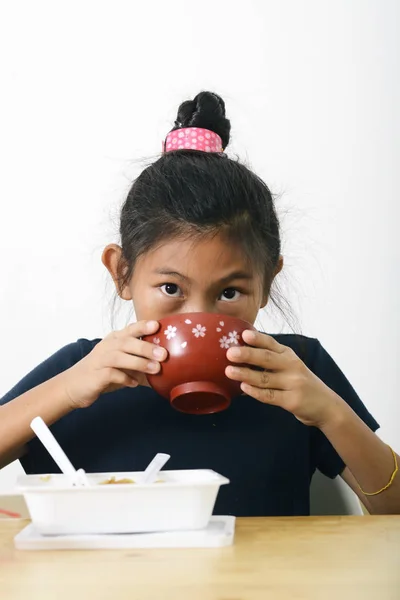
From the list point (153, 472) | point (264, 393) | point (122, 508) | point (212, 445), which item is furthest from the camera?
point (212, 445)

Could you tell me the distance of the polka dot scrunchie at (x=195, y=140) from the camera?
1.34m

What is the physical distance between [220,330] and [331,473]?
50 centimetres

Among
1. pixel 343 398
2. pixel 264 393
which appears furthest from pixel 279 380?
pixel 343 398

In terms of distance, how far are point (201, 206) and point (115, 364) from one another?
316 mm

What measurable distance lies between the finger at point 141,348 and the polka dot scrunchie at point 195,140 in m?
0.47

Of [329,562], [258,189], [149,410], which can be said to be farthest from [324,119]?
[329,562]

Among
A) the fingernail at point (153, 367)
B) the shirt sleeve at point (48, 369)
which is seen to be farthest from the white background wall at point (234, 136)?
the fingernail at point (153, 367)

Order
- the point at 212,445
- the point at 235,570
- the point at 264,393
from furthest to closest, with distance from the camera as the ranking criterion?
the point at 212,445 → the point at 264,393 → the point at 235,570

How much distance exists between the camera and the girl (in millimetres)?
1096

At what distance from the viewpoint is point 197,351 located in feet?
3.00

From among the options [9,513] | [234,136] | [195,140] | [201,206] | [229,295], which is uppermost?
[234,136]

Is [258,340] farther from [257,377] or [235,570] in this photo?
[235,570]

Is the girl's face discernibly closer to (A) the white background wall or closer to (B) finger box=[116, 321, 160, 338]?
(B) finger box=[116, 321, 160, 338]

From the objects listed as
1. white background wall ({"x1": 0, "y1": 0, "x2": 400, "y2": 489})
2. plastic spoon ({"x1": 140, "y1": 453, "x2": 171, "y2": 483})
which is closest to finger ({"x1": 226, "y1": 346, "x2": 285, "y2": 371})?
plastic spoon ({"x1": 140, "y1": 453, "x2": 171, "y2": 483})
